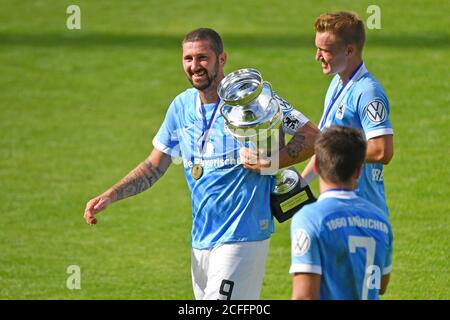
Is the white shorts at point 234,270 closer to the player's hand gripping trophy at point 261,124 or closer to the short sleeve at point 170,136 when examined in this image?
the player's hand gripping trophy at point 261,124

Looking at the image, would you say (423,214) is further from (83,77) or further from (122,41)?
(122,41)

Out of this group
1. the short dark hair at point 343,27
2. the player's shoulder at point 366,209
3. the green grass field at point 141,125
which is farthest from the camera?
the green grass field at point 141,125

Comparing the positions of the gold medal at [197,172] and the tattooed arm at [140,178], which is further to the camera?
the tattooed arm at [140,178]

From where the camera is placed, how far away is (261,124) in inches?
264

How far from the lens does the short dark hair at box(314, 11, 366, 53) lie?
7.32m

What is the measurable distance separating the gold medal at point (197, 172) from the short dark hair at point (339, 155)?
6.58 feet

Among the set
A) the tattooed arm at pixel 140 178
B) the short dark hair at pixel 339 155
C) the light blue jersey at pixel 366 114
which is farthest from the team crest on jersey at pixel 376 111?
the short dark hair at pixel 339 155

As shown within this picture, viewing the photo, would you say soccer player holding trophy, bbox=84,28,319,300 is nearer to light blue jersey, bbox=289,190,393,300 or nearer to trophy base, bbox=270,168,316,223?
trophy base, bbox=270,168,316,223

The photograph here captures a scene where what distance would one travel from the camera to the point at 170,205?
46.1 feet

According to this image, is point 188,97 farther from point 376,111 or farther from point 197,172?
point 376,111

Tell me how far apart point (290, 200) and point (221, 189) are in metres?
0.49

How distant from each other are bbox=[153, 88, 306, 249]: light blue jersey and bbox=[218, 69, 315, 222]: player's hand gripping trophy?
115 millimetres

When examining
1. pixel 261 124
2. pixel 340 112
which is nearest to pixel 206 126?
pixel 261 124

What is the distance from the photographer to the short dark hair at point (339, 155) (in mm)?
5215
